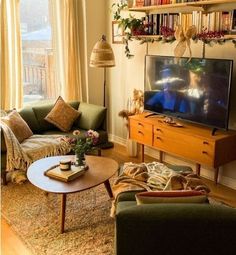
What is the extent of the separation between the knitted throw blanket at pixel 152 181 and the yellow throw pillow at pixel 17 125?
167 centimetres

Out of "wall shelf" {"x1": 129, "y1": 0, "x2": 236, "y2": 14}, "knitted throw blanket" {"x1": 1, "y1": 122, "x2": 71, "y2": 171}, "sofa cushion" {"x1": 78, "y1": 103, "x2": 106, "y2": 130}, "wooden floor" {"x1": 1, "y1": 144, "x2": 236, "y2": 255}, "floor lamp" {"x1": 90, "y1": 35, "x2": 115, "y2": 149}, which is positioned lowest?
"wooden floor" {"x1": 1, "y1": 144, "x2": 236, "y2": 255}

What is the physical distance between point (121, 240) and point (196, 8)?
9.20ft

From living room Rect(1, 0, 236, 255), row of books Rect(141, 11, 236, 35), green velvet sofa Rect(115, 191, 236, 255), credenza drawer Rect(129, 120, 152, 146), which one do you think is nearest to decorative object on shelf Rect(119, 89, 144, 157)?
living room Rect(1, 0, 236, 255)

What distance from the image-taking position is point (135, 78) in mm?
4688

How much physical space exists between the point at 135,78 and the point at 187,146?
1525 millimetres

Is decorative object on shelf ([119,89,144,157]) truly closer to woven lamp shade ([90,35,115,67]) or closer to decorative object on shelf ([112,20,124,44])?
woven lamp shade ([90,35,115,67])

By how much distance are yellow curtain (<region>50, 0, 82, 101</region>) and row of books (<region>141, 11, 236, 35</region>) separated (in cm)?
132

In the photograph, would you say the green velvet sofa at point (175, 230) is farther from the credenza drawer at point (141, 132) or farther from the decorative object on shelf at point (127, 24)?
the decorative object on shelf at point (127, 24)

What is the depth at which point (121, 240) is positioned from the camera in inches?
69.9

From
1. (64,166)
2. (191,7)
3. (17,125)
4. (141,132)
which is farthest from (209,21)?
(17,125)

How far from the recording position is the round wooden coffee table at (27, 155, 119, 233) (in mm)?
2680

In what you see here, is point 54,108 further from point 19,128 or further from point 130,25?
point 130,25

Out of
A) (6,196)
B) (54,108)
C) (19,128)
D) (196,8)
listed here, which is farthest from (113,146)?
(196,8)

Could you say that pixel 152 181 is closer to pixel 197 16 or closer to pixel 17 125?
pixel 197 16
